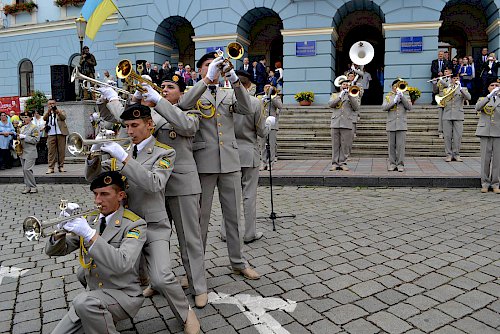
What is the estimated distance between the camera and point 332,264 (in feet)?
15.9

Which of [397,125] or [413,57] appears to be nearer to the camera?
[397,125]

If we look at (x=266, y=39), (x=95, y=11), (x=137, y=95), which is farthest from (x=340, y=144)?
(x=266, y=39)

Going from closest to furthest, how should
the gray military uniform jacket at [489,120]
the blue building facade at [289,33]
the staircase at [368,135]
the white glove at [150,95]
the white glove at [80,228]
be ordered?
1. the white glove at [80,228]
2. the white glove at [150,95]
3. the gray military uniform jacket at [489,120]
4. the staircase at [368,135]
5. the blue building facade at [289,33]

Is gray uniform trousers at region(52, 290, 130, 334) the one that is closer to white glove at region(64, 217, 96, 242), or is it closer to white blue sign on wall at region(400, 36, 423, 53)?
white glove at region(64, 217, 96, 242)

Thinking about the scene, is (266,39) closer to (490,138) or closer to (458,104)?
(458,104)

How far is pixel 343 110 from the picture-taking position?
10.6 meters

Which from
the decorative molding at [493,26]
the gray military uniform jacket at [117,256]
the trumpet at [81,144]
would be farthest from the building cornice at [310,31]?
the gray military uniform jacket at [117,256]

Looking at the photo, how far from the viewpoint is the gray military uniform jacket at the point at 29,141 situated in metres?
10.4

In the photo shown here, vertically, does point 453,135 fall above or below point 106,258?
above

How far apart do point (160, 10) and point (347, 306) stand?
63.0 ft

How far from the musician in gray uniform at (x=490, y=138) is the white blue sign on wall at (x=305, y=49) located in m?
10.7

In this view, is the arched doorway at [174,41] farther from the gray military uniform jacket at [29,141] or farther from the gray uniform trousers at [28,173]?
the gray uniform trousers at [28,173]

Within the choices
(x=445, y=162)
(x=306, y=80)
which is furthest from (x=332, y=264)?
Answer: (x=306, y=80)

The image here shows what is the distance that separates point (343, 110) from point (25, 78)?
21538 mm
